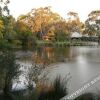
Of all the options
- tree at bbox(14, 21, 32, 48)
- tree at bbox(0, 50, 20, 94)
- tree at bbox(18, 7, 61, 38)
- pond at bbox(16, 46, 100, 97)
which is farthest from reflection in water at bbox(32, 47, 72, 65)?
tree at bbox(18, 7, 61, 38)

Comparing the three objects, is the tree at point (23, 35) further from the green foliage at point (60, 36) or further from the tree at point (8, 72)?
the tree at point (8, 72)

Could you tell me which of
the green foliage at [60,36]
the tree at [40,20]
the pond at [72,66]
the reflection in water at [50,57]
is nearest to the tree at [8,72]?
the pond at [72,66]

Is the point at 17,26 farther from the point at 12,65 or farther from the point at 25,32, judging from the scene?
the point at 12,65

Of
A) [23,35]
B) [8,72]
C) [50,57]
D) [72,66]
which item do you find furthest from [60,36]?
[8,72]

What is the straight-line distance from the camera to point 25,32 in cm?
5981

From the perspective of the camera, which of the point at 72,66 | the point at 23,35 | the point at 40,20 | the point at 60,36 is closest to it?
the point at 72,66

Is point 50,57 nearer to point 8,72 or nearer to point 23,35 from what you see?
point 8,72

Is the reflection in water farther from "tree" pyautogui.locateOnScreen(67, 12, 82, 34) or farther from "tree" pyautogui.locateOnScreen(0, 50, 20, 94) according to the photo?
"tree" pyautogui.locateOnScreen(67, 12, 82, 34)

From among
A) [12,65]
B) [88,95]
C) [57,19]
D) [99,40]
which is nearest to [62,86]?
[88,95]

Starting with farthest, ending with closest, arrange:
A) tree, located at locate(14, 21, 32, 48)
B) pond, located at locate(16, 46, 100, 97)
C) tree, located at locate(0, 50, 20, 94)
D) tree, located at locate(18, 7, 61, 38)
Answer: tree, located at locate(18, 7, 61, 38) < tree, located at locate(14, 21, 32, 48) < pond, located at locate(16, 46, 100, 97) < tree, located at locate(0, 50, 20, 94)

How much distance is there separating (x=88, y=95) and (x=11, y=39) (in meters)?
48.0

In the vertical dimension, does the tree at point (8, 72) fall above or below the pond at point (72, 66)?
above

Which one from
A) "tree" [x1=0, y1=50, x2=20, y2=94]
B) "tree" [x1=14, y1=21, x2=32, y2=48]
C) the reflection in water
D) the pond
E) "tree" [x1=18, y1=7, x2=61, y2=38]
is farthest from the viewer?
"tree" [x1=18, y1=7, x2=61, y2=38]

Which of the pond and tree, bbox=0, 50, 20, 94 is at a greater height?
tree, bbox=0, 50, 20, 94
